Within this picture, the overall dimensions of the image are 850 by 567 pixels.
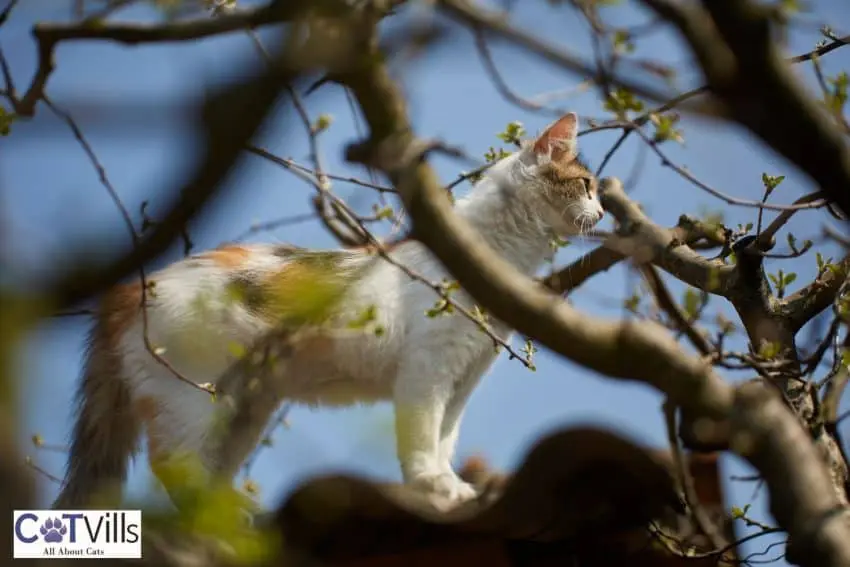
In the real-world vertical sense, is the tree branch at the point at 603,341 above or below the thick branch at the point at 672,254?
below

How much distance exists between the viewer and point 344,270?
165 inches

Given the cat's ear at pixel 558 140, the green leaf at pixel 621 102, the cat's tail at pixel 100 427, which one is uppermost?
the cat's ear at pixel 558 140

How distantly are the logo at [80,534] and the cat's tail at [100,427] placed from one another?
0.74 m

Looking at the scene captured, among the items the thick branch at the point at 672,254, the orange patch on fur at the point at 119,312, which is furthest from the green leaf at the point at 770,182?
the orange patch on fur at the point at 119,312

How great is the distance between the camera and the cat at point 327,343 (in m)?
3.70

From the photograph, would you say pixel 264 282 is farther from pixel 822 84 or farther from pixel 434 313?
pixel 822 84

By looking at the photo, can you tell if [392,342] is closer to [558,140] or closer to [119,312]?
[119,312]

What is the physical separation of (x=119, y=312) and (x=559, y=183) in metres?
1.94

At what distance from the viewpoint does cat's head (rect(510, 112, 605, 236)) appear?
4.46m

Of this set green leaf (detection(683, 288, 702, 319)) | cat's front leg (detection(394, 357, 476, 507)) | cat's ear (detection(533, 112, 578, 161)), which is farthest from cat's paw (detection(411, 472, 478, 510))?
cat's ear (detection(533, 112, 578, 161))

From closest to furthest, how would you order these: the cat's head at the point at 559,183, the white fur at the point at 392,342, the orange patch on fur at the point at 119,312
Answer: the white fur at the point at 392,342, the orange patch on fur at the point at 119,312, the cat's head at the point at 559,183

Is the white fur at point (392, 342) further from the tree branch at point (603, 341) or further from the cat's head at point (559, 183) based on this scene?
the tree branch at point (603, 341)

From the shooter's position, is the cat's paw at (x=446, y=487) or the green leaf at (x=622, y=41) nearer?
the green leaf at (x=622, y=41)

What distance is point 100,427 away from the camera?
151 inches
